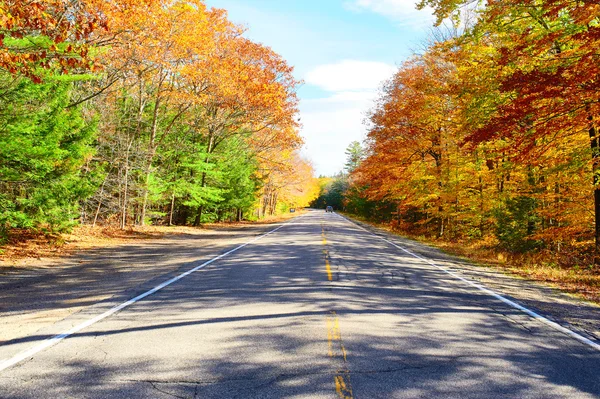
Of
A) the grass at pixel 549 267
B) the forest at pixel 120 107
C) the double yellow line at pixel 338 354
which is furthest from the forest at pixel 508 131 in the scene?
the forest at pixel 120 107

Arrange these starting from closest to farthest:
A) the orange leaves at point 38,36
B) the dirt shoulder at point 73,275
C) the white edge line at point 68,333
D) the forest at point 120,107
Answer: the white edge line at point 68,333, the dirt shoulder at point 73,275, the orange leaves at point 38,36, the forest at point 120,107

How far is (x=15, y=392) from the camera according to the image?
11.2 ft

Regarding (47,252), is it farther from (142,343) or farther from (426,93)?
(426,93)

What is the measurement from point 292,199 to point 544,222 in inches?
2708

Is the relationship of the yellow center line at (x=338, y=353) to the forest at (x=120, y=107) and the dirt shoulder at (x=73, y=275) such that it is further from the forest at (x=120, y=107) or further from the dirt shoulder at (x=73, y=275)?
the forest at (x=120, y=107)

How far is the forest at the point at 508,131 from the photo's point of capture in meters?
9.75

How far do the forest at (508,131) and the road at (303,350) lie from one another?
17.7ft

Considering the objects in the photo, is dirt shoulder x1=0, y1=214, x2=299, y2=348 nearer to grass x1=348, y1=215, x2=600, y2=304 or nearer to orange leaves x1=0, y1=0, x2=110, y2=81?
orange leaves x1=0, y1=0, x2=110, y2=81

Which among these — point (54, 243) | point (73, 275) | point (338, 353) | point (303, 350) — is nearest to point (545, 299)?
point (338, 353)

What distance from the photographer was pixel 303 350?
14.8ft

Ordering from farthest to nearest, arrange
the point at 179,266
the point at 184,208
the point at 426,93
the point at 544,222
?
the point at 184,208, the point at 426,93, the point at 544,222, the point at 179,266

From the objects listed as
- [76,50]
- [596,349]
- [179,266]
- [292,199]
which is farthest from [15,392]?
[292,199]

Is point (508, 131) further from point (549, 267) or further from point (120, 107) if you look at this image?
point (120, 107)

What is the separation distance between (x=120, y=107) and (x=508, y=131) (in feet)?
67.2
